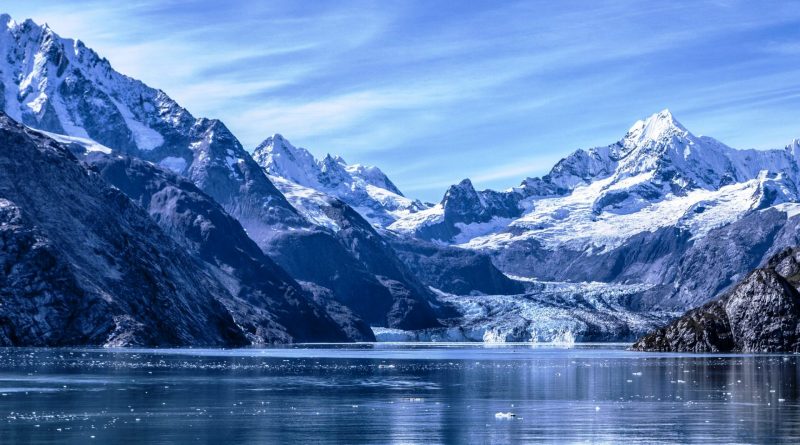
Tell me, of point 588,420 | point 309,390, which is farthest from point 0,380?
point 588,420

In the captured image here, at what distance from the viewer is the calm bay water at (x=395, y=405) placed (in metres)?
71.9

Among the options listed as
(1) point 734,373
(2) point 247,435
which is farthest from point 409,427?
(1) point 734,373

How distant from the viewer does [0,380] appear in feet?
384

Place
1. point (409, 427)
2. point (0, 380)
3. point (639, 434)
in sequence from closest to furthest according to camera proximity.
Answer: point (639, 434)
point (409, 427)
point (0, 380)

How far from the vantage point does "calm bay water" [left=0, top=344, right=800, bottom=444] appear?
71.9m

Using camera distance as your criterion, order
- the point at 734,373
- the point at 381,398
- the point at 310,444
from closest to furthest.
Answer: the point at 310,444, the point at 381,398, the point at 734,373

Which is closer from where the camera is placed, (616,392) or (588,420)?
(588,420)

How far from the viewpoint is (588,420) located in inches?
3174

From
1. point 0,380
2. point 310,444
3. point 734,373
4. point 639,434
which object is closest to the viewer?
point 310,444

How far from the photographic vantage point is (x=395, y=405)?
93.2 meters

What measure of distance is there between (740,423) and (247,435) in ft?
99.5

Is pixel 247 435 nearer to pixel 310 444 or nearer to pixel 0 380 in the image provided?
pixel 310 444

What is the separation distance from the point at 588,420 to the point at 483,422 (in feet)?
22.5

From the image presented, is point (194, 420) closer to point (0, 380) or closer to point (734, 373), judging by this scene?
point (0, 380)
